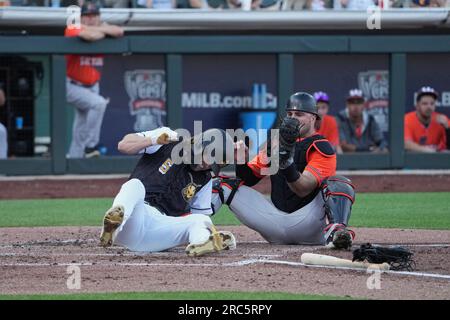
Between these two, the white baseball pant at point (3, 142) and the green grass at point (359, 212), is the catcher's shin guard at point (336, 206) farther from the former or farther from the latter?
the white baseball pant at point (3, 142)

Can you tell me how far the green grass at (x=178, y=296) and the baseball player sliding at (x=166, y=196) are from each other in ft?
4.15

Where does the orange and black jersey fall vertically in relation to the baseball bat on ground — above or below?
above

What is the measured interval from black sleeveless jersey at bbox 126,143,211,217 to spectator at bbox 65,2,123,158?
24.8ft

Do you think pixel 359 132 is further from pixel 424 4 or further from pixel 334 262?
pixel 334 262

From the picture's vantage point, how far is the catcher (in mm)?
7066

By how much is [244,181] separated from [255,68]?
9.26 m

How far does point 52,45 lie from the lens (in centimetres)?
1411

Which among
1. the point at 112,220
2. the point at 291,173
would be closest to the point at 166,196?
the point at 112,220

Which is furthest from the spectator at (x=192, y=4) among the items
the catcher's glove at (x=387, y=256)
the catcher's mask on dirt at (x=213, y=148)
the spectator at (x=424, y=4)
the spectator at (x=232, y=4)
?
the catcher's glove at (x=387, y=256)

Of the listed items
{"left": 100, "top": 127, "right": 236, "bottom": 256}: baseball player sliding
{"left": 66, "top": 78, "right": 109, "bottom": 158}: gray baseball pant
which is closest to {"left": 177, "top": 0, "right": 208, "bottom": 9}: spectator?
{"left": 66, "top": 78, "right": 109, "bottom": 158}: gray baseball pant

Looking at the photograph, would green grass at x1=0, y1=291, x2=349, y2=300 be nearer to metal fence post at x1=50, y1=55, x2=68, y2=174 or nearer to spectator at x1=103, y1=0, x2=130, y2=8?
metal fence post at x1=50, y1=55, x2=68, y2=174

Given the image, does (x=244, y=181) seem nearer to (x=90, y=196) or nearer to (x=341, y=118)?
(x=90, y=196)

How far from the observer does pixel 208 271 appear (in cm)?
597

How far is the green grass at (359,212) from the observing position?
9.52 meters
